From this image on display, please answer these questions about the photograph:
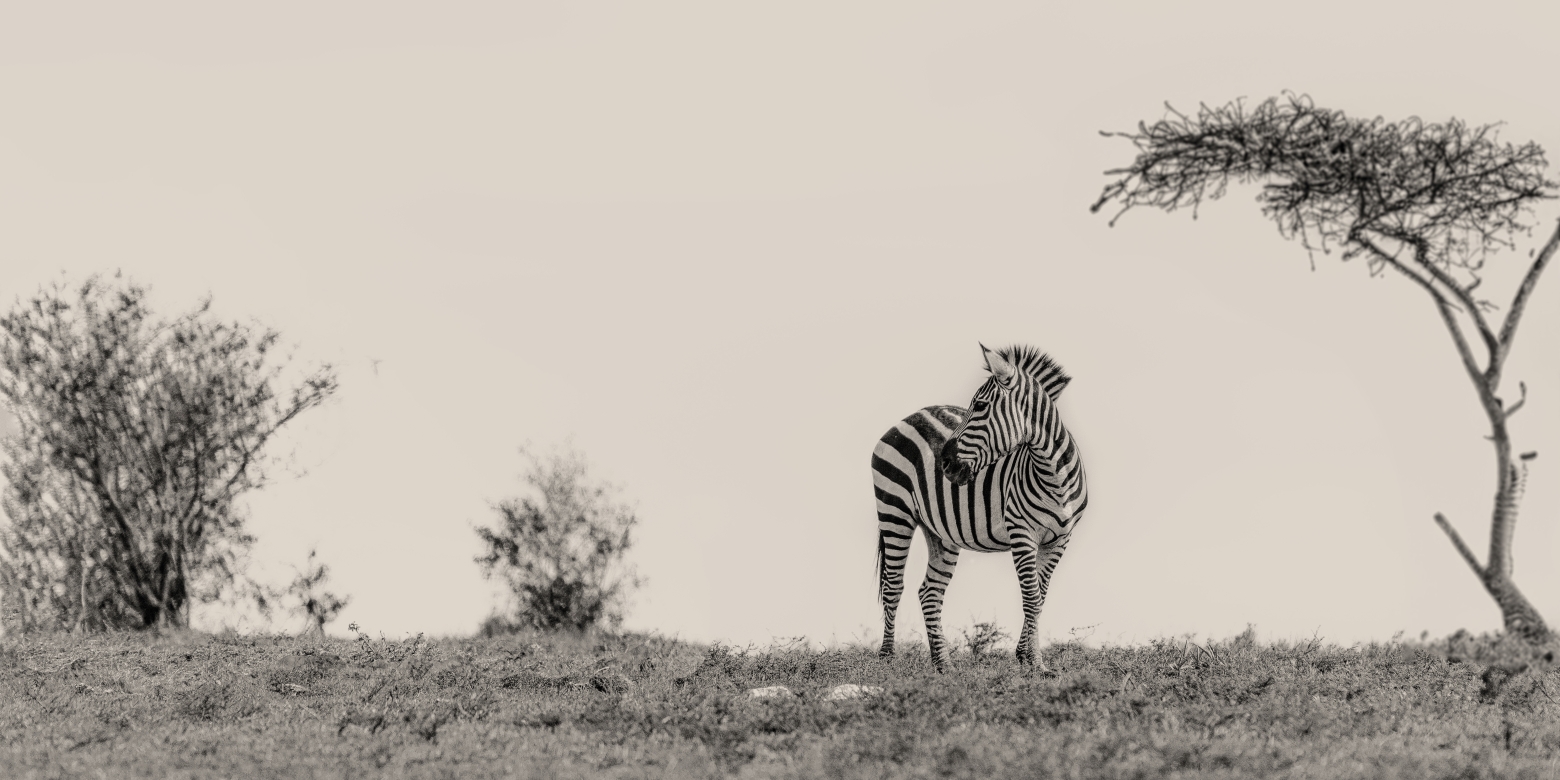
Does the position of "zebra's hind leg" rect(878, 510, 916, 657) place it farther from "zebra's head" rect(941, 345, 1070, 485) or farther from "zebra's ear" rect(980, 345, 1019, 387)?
"zebra's ear" rect(980, 345, 1019, 387)

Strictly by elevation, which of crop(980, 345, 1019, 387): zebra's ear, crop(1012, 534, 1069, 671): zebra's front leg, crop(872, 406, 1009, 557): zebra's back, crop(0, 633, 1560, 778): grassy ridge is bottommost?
crop(0, 633, 1560, 778): grassy ridge

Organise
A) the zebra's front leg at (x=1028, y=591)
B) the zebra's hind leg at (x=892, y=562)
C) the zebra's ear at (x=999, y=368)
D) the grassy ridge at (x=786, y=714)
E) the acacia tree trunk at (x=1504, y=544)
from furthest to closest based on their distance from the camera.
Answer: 1. the zebra's hind leg at (x=892, y=562)
2. the zebra's front leg at (x=1028, y=591)
3. the zebra's ear at (x=999, y=368)
4. the acacia tree trunk at (x=1504, y=544)
5. the grassy ridge at (x=786, y=714)

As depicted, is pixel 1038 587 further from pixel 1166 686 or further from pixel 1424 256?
pixel 1424 256

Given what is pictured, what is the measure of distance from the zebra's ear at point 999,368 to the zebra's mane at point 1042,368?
869 millimetres

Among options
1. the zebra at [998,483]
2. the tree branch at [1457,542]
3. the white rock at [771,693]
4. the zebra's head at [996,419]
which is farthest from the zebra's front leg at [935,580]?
the tree branch at [1457,542]

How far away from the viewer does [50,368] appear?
92.4 ft

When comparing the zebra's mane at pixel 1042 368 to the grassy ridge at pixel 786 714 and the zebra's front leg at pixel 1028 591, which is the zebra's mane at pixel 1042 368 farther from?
the grassy ridge at pixel 786 714

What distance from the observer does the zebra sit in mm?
19188

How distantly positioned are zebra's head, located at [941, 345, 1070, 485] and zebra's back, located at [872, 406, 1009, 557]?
0.34 m

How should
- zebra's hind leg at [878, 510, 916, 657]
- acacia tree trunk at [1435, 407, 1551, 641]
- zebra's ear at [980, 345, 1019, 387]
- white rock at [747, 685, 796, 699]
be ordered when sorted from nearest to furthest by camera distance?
acacia tree trunk at [1435, 407, 1551, 641] < white rock at [747, 685, 796, 699] < zebra's ear at [980, 345, 1019, 387] < zebra's hind leg at [878, 510, 916, 657]

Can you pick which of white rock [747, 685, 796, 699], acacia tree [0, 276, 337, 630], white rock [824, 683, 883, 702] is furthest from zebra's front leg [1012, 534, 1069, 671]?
acacia tree [0, 276, 337, 630]

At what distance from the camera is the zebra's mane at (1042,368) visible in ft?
65.8

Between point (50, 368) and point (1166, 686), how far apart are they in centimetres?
2136

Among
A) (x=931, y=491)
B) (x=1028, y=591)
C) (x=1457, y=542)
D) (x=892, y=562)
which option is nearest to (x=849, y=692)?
(x=1028, y=591)
